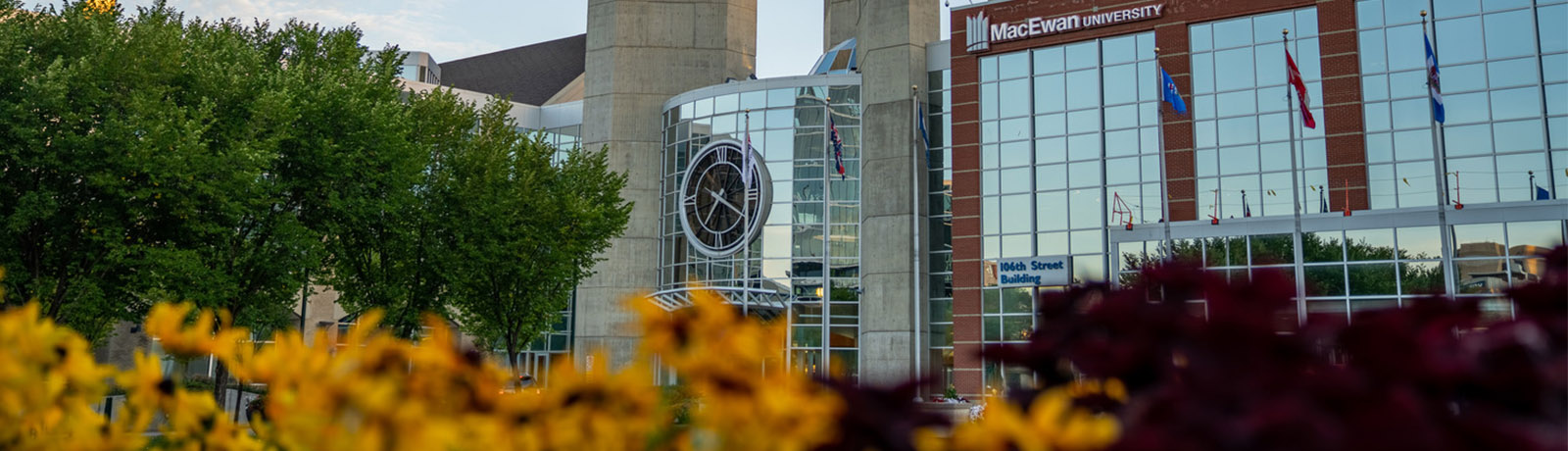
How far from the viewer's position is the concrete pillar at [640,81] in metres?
55.5

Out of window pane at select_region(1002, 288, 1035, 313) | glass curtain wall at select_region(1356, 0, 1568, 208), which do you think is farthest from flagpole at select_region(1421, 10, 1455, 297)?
window pane at select_region(1002, 288, 1035, 313)

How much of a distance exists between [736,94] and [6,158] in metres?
33.2

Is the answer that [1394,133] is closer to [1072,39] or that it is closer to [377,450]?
[1072,39]

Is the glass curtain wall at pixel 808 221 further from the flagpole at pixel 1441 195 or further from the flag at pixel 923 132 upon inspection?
the flagpole at pixel 1441 195

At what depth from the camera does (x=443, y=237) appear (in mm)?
31672

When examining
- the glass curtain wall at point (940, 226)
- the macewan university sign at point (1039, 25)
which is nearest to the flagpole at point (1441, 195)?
the macewan university sign at point (1039, 25)

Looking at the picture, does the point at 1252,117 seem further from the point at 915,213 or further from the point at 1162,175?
the point at 915,213

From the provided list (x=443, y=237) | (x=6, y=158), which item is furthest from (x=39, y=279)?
(x=443, y=237)

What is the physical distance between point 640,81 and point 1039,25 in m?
21.4

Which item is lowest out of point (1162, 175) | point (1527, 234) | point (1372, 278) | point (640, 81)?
point (1372, 278)

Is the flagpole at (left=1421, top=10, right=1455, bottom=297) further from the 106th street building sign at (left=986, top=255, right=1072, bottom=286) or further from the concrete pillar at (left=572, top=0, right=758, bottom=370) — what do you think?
the concrete pillar at (left=572, top=0, right=758, bottom=370)

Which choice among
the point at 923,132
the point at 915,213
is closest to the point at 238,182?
the point at 915,213

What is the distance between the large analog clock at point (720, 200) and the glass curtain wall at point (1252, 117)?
18.2 m

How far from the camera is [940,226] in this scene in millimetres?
48156
